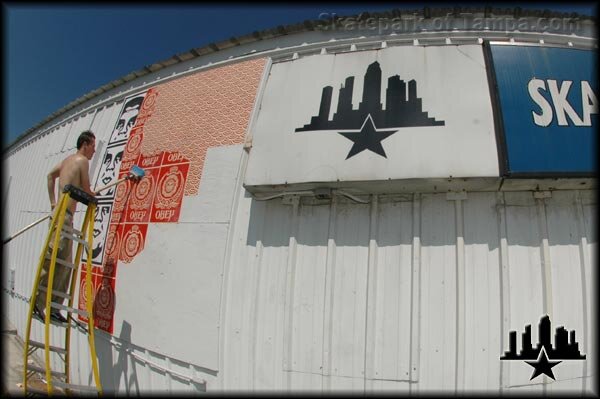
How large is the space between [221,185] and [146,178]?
1274 millimetres

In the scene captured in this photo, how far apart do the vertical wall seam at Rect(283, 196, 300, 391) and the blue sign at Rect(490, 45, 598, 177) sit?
202cm

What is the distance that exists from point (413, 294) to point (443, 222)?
769mm

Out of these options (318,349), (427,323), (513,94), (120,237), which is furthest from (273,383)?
(513,94)

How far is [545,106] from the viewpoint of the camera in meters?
2.38

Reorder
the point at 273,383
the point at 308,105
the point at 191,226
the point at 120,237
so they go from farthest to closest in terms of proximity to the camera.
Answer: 1. the point at 120,237
2. the point at 191,226
3. the point at 308,105
4. the point at 273,383

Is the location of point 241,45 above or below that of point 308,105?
above

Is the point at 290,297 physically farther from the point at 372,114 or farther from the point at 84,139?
the point at 84,139

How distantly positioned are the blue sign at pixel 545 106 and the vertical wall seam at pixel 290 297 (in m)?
2.02

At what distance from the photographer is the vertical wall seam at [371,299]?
7.65 feet

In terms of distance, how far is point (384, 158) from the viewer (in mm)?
2365

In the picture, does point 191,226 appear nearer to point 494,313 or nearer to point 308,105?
point 308,105

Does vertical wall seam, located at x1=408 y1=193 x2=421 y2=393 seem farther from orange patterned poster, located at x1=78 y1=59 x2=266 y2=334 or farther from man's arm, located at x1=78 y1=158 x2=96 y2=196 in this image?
man's arm, located at x1=78 y1=158 x2=96 y2=196

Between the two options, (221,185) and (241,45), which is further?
(241,45)

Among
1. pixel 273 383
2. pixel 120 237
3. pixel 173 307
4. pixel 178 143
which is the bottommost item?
pixel 273 383
